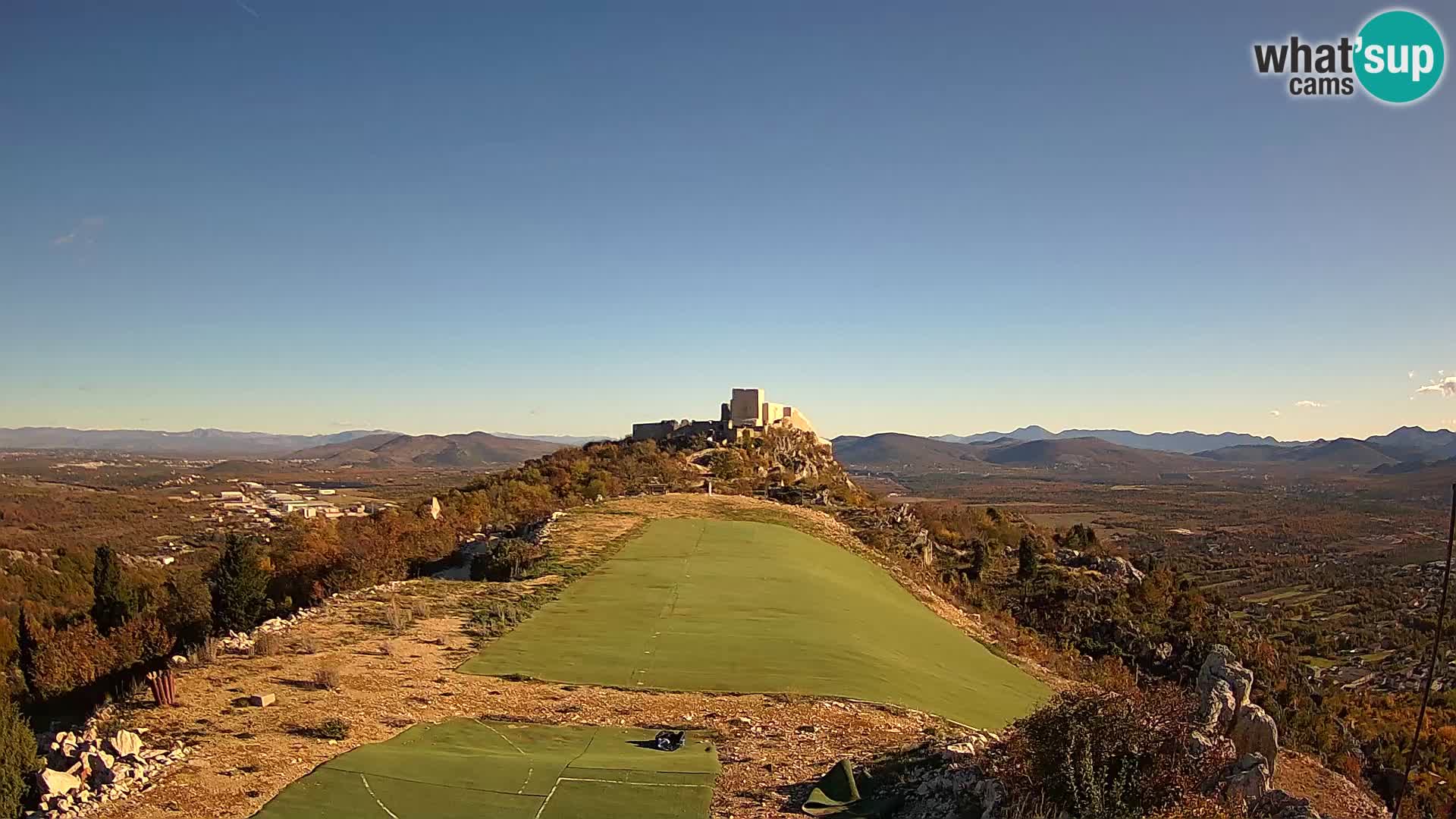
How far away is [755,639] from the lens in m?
17.0

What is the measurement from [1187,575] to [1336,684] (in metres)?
44.6

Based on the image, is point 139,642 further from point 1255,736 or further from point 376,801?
point 1255,736

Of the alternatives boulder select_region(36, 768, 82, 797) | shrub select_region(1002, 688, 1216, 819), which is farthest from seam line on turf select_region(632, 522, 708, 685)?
shrub select_region(1002, 688, 1216, 819)

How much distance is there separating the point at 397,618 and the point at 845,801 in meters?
11.6

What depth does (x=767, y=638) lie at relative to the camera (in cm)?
1708

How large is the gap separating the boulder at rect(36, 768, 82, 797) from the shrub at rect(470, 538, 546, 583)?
45.3 feet

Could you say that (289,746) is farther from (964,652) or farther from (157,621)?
(157,621)

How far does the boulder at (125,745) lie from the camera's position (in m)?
9.50

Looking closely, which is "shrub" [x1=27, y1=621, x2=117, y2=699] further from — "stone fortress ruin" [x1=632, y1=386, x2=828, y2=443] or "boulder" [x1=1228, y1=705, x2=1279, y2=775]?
"stone fortress ruin" [x1=632, y1=386, x2=828, y2=443]

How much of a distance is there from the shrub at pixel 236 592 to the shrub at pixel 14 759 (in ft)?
52.9

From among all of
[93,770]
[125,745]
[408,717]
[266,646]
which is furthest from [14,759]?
[266,646]

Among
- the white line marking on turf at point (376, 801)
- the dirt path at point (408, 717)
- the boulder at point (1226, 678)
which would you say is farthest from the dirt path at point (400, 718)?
the boulder at point (1226, 678)

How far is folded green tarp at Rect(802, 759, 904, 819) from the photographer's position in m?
8.80

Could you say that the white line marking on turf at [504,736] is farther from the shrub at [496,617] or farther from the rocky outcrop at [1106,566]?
the rocky outcrop at [1106,566]
